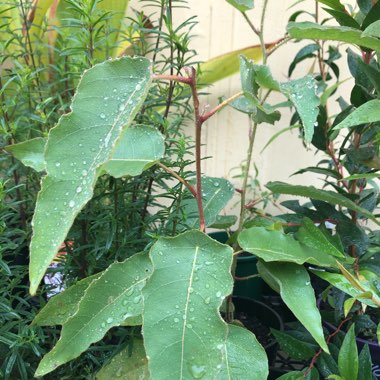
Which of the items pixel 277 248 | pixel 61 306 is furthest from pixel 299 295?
pixel 61 306

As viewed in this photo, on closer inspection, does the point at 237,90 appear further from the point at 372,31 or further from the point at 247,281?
the point at 372,31

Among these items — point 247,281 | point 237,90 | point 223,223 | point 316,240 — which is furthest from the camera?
point 237,90

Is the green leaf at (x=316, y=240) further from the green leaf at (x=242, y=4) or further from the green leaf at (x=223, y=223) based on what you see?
the green leaf at (x=242, y=4)

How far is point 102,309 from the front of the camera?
0.58 m

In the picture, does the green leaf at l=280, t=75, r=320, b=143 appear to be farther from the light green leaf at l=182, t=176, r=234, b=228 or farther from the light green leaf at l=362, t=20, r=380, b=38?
the light green leaf at l=182, t=176, r=234, b=228

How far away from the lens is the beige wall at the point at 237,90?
148 centimetres

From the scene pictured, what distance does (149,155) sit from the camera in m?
0.63

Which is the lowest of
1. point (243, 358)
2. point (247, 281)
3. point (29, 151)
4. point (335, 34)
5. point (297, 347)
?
point (247, 281)

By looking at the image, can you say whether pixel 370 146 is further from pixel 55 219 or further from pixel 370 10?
pixel 55 219

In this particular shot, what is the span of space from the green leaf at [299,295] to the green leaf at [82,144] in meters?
0.29

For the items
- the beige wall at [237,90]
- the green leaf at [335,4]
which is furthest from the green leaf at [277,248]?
the beige wall at [237,90]

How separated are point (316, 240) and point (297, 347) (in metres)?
Answer: 0.19

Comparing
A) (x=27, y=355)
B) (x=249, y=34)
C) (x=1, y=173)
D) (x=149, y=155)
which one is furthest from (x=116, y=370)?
(x=249, y=34)

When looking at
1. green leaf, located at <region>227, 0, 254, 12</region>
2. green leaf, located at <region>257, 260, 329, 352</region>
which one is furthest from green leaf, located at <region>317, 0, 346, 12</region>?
green leaf, located at <region>257, 260, 329, 352</region>
